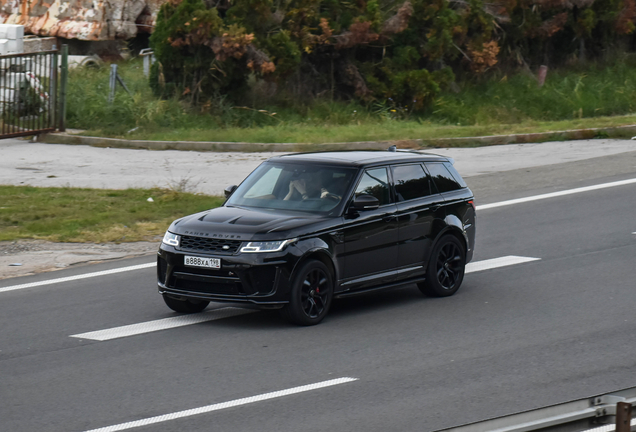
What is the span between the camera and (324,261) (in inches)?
376

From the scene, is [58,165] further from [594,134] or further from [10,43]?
[594,134]

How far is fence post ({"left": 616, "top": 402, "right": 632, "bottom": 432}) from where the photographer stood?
4.09 metres

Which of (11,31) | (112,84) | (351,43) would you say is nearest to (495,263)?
(351,43)

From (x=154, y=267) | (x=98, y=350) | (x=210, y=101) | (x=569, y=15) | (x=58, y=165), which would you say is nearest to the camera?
(x=98, y=350)

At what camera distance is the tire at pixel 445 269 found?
10.8 metres

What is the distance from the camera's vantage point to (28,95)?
23422mm

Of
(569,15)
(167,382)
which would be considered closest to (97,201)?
(167,382)

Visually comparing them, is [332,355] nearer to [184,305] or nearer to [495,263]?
[184,305]

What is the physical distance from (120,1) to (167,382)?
1035 inches

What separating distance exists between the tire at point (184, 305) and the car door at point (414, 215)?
2.04 meters

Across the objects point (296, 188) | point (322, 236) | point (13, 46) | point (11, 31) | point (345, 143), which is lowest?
point (345, 143)

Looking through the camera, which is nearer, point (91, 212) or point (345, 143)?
point (91, 212)

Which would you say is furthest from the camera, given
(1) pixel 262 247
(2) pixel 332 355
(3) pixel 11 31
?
(3) pixel 11 31

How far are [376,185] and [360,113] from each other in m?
16.3
